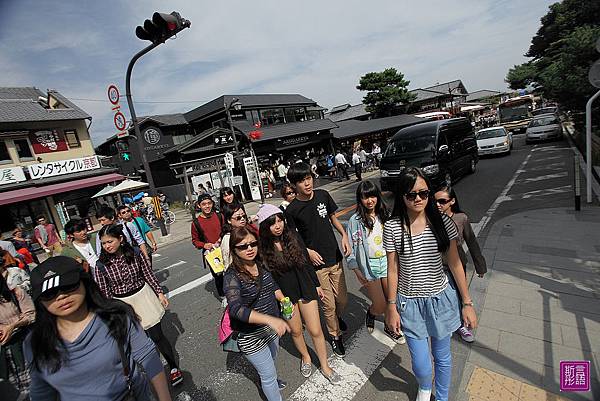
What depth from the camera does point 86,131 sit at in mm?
17438

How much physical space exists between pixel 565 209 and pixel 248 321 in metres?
7.60

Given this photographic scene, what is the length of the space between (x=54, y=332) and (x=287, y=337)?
8.97ft

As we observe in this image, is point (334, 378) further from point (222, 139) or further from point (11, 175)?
point (11, 175)

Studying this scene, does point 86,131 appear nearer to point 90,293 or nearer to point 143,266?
point 143,266

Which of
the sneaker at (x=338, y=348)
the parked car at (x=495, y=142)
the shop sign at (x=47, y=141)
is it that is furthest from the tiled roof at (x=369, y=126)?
the sneaker at (x=338, y=348)

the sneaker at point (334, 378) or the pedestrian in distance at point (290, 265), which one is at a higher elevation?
the pedestrian in distance at point (290, 265)

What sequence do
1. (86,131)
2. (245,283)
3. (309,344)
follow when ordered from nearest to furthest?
(245,283)
(309,344)
(86,131)

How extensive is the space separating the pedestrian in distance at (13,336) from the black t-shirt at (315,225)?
265 cm

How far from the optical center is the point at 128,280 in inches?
117

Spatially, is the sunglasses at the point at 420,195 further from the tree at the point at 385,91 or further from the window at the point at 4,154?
the tree at the point at 385,91

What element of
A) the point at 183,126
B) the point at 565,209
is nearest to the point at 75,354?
the point at 565,209

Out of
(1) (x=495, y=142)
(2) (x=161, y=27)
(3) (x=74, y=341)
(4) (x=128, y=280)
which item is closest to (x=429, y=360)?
(3) (x=74, y=341)

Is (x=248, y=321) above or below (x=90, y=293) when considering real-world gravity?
below

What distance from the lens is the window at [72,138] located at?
16.5 m
